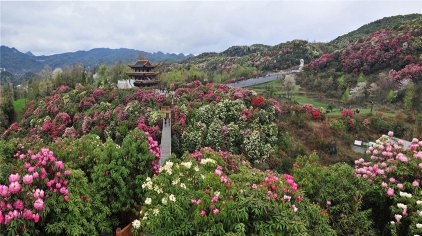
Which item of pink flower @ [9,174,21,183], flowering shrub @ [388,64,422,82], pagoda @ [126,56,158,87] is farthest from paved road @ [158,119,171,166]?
flowering shrub @ [388,64,422,82]

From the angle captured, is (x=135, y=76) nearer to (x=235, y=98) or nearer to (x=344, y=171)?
(x=235, y=98)

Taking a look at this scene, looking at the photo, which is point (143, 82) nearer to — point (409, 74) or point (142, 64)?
point (142, 64)

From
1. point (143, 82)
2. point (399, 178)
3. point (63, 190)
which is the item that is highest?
point (143, 82)

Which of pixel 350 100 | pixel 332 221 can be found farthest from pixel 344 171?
pixel 350 100

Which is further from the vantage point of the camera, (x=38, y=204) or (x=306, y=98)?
(x=306, y=98)

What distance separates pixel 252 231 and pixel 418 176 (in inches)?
181

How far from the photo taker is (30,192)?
469 cm

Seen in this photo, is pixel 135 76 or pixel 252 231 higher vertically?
pixel 135 76

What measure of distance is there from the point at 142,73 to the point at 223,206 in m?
29.2

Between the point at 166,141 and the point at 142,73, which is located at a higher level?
the point at 142,73

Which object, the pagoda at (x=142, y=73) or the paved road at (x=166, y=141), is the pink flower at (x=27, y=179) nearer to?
the paved road at (x=166, y=141)

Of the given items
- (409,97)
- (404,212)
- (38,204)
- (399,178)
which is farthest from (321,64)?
(38,204)

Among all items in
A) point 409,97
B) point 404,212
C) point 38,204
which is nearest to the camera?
point 38,204

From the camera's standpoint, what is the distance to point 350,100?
32.2 meters
